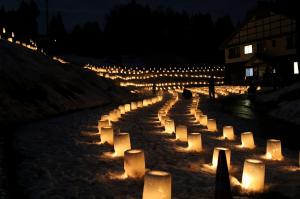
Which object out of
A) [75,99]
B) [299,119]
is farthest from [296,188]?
[75,99]

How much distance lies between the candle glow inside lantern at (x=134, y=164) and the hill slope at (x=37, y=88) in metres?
7.45

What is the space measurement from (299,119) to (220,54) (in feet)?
212

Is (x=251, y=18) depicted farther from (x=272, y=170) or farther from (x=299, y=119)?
(x=272, y=170)

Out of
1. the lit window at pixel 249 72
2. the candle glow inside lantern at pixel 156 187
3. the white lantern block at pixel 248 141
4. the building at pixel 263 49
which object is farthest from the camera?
the lit window at pixel 249 72

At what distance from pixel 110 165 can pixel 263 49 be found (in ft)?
120

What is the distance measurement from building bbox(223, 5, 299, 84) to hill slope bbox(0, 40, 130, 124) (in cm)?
1945

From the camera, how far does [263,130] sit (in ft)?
37.3

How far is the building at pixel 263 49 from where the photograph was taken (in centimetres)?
3522

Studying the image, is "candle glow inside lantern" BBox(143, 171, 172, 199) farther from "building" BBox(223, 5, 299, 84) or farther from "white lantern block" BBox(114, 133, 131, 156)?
"building" BBox(223, 5, 299, 84)

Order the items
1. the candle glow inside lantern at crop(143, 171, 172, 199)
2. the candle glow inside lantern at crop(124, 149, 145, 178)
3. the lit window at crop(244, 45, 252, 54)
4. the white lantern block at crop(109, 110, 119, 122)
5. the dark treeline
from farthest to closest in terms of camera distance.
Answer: the dark treeline < the lit window at crop(244, 45, 252, 54) < the white lantern block at crop(109, 110, 119, 122) < the candle glow inside lantern at crop(124, 149, 145, 178) < the candle glow inside lantern at crop(143, 171, 172, 199)

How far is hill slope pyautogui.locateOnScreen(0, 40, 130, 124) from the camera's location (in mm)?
13406

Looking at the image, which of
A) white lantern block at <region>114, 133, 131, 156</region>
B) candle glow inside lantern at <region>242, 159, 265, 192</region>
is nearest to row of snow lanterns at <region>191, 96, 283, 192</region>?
candle glow inside lantern at <region>242, 159, 265, 192</region>

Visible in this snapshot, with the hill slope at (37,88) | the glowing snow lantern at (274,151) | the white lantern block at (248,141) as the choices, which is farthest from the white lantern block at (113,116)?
the glowing snow lantern at (274,151)

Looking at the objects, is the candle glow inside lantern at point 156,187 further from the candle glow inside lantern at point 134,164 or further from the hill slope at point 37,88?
the hill slope at point 37,88
